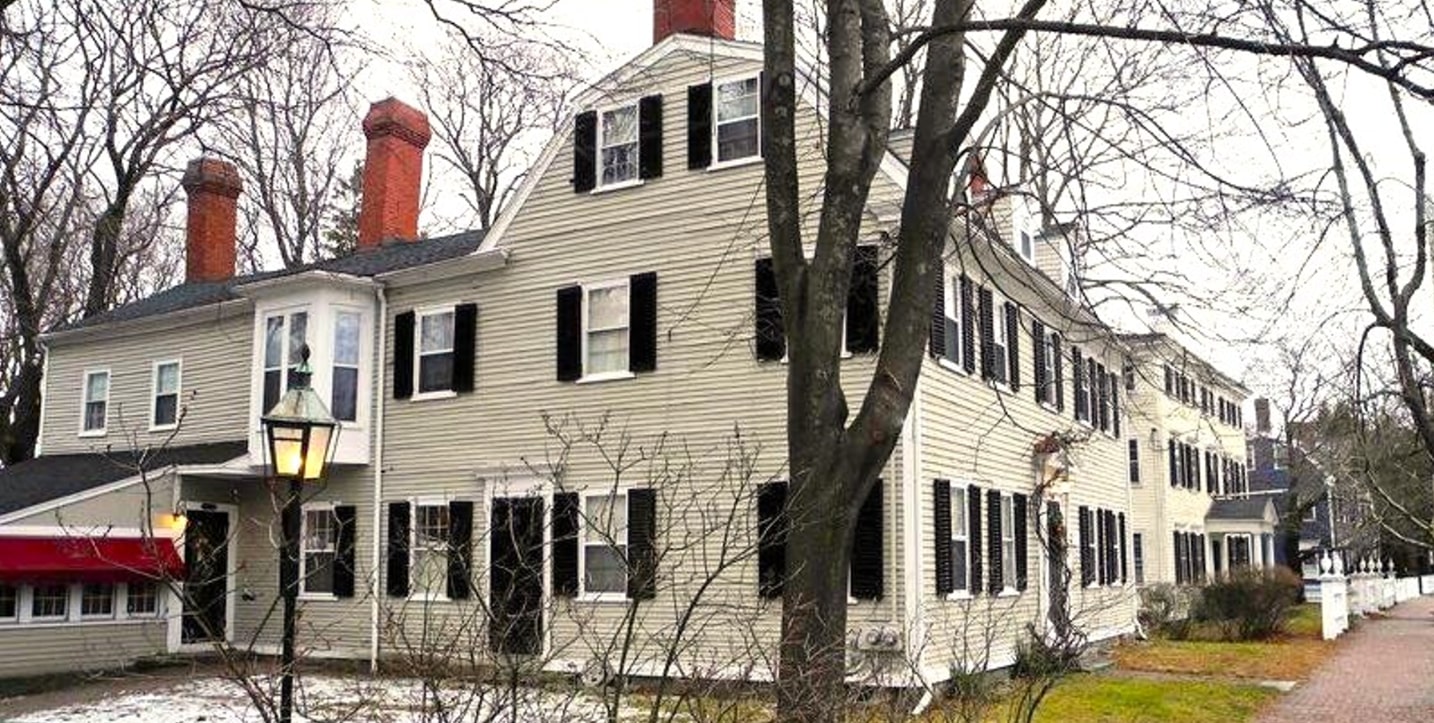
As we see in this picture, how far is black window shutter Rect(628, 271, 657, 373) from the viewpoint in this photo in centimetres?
1711

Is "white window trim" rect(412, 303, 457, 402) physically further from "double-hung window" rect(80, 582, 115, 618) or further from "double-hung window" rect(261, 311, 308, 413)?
"double-hung window" rect(80, 582, 115, 618)

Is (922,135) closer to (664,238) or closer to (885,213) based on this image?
(885,213)

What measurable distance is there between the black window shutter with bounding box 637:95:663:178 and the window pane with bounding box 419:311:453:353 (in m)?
3.97

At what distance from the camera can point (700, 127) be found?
17.2 metres

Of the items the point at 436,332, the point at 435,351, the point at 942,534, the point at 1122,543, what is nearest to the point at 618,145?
the point at 436,332

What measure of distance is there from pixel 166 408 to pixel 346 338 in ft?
15.4

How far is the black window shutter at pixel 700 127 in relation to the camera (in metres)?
17.1

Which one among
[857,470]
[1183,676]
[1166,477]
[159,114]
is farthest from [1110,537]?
[159,114]

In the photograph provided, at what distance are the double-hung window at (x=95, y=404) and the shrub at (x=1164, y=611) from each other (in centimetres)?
2071

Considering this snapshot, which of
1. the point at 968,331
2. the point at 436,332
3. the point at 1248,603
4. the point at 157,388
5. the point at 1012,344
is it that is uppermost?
the point at 436,332

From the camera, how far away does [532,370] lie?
1822 cm

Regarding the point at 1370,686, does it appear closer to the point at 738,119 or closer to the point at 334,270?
the point at 738,119

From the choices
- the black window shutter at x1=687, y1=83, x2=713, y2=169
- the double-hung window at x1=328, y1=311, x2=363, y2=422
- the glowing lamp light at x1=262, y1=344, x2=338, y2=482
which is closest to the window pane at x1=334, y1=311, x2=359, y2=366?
the double-hung window at x1=328, y1=311, x2=363, y2=422

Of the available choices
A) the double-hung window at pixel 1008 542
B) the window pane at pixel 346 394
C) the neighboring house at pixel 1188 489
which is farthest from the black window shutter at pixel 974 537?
the neighboring house at pixel 1188 489
